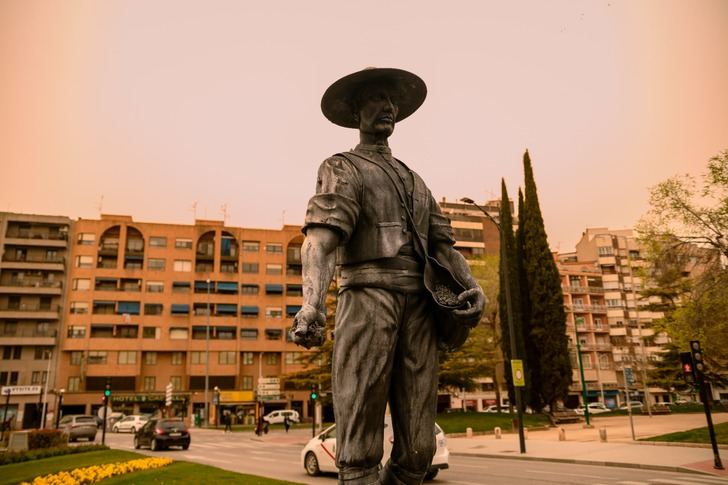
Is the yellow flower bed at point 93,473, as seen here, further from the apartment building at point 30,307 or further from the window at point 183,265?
the window at point 183,265

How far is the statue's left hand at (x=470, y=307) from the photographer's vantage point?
3393mm

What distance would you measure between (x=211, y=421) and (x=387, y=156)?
63.4m

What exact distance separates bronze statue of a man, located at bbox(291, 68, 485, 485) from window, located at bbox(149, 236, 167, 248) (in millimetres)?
66327

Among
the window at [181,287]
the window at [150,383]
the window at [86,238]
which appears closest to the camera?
the window at [150,383]

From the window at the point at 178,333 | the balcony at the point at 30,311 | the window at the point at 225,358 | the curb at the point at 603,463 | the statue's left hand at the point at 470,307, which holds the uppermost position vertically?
the balcony at the point at 30,311

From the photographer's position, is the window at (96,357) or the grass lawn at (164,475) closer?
the grass lawn at (164,475)

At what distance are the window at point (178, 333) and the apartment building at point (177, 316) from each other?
150 mm

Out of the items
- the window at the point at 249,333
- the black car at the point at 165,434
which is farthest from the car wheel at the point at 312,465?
the window at the point at 249,333

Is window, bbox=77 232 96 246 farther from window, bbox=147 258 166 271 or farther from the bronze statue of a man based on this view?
the bronze statue of a man

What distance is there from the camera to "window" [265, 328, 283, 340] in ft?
221

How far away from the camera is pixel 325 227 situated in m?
3.39

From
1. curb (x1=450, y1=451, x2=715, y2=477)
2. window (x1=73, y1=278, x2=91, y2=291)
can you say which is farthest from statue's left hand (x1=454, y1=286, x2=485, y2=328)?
window (x1=73, y1=278, x2=91, y2=291)

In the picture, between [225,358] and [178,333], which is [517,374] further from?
[178,333]

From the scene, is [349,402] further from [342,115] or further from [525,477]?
[525,477]
